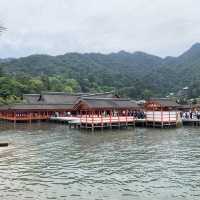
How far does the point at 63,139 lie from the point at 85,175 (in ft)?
59.2

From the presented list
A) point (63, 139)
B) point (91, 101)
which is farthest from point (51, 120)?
point (63, 139)

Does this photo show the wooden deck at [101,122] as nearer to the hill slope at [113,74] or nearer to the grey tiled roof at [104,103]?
the grey tiled roof at [104,103]

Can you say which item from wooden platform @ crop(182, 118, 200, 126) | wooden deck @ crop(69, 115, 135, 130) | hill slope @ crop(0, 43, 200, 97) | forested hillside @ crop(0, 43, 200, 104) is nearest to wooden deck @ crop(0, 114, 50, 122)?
wooden deck @ crop(69, 115, 135, 130)

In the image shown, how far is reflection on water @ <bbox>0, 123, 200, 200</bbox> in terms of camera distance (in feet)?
61.0

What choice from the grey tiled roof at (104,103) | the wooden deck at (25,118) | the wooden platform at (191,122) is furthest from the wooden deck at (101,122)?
the wooden deck at (25,118)

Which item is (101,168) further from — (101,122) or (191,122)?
(191,122)

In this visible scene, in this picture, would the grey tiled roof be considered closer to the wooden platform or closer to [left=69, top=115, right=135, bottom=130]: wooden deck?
[left=69, top=115, right=135, bottom=130]: wooden deck

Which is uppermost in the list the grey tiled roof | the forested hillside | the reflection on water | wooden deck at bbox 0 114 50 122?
the forested hillside

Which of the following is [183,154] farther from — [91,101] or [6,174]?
[91,101]

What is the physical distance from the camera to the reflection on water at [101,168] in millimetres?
18594

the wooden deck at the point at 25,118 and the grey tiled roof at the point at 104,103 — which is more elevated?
the grey tiled roof at the point at 104,103

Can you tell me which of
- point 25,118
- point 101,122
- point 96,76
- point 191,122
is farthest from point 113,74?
point 101,122

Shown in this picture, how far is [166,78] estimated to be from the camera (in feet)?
527

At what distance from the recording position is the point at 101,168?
24.3m
